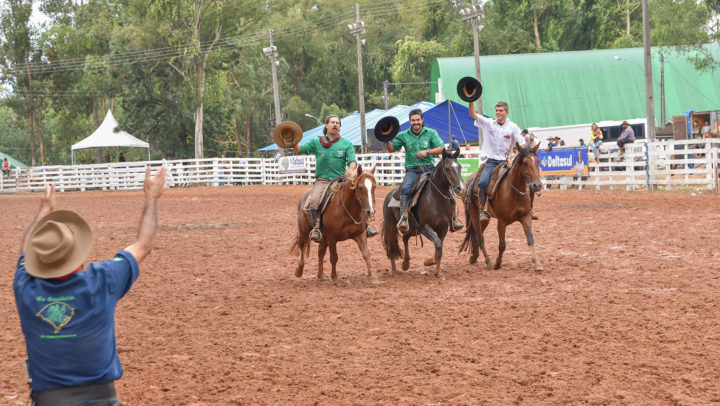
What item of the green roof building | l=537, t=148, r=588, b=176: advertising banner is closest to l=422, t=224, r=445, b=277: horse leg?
l=537, t=148, r=588, b=176: advertising banner

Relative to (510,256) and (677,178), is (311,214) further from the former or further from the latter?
(677,178)

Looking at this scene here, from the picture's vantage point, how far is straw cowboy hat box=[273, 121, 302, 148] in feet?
34.8

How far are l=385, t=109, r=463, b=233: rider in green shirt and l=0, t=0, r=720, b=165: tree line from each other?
39097 millimetres

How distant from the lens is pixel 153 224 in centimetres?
405

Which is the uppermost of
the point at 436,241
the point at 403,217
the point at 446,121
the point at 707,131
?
the point at 446,121

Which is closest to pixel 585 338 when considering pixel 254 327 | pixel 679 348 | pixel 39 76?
pixel 679 348

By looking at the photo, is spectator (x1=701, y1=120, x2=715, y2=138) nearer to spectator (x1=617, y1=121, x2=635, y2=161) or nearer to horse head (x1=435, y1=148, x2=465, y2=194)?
spectator (x1=617, y1=121, x2=635, y2=161)

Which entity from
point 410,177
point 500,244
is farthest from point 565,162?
point 410,177

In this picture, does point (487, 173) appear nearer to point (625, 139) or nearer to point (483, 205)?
point (483, 205)

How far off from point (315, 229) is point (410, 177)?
5.20 feet

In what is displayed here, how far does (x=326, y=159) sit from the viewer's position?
36.2ft

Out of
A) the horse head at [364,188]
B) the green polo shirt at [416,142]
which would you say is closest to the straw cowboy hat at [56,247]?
the horse head at [364,188]

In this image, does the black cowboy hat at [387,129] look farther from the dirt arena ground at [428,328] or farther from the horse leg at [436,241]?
the dirt arena ground at [428,328]

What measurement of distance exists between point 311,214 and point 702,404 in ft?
20.8
